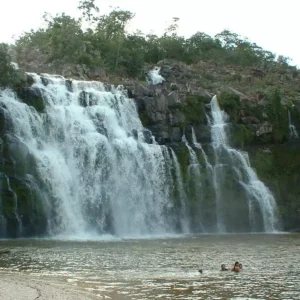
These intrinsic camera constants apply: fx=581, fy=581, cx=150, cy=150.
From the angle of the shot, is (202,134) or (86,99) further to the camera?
(202,134)

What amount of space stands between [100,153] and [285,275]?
74.7ft

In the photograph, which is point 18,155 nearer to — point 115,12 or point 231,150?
point 231,150

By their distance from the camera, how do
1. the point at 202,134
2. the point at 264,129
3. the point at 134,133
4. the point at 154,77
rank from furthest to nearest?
1. the point at 154,77
2. the point at 264,129
3. the point at 202,134
4. the point at 134,133

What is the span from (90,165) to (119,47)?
106ft

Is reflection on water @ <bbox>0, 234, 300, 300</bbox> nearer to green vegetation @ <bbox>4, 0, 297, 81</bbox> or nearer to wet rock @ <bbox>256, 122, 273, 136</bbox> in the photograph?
wet rock @ <bbox>256, 122, 273, 136</bbox>

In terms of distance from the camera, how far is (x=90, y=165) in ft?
128

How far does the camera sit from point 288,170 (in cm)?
4653

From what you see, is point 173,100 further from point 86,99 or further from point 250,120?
point 86,99

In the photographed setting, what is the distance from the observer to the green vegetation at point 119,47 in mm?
64125

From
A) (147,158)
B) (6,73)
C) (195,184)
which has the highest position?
(6,73)

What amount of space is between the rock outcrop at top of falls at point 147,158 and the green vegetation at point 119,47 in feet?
51.8

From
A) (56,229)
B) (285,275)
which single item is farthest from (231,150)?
(285,275)

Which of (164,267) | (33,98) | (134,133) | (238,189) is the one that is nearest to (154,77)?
(134,133)

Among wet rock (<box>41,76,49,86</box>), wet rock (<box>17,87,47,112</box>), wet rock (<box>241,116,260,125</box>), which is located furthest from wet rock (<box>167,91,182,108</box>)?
wet rock (<box>17,87,47,112</box>)
